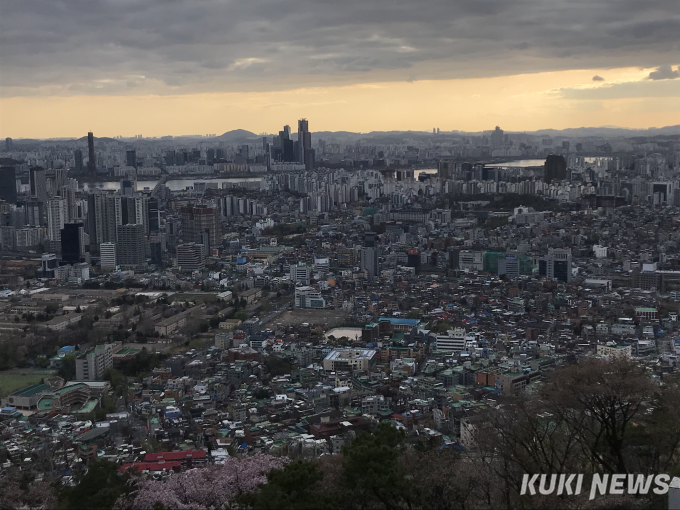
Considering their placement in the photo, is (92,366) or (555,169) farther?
(555,169)

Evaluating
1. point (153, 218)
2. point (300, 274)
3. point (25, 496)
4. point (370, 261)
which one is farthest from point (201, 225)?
point (25, 496)

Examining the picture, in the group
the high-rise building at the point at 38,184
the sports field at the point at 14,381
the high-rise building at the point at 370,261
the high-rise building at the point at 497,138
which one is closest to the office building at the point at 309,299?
the high-rise building at the point at 370,261

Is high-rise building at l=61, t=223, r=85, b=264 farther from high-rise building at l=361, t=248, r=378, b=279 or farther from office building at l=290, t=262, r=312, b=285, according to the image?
high-rise building at l=361, t=248, r=378, b=279

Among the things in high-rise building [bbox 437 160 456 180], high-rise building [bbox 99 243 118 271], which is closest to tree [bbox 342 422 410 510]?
high-rise building [bbox 99 243 118 271]

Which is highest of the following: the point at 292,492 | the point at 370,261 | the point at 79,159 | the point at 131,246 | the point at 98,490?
the point at 79,159

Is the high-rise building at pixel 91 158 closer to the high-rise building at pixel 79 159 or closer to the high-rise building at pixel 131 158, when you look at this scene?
the high-rise building at pixel 79 159

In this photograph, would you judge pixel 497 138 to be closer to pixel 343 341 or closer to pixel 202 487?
pixel 343 341

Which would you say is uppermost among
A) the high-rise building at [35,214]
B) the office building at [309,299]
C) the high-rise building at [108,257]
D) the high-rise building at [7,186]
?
the high-rise building at [7,186]
